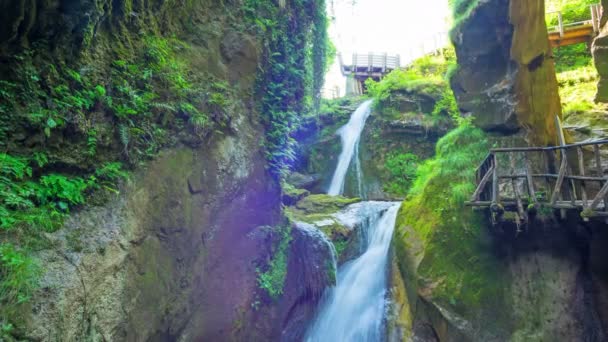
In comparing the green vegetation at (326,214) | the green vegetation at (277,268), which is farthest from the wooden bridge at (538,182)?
the green vegetation at (277,268)

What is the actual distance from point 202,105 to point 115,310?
3713 mm

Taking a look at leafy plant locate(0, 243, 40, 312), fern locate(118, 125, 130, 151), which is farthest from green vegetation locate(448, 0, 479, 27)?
leafy plant locate(0, 243, 40, 312)

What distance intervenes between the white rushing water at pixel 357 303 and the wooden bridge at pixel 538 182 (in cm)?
332

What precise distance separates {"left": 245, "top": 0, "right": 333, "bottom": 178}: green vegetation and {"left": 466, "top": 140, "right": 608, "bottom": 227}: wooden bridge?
4555mm

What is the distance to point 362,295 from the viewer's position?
905cm

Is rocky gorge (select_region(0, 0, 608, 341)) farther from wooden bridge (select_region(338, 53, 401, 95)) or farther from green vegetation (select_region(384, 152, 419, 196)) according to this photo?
wooden bridge (select_region(338, 53, 401, 95))

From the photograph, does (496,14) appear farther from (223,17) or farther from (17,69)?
(17,69)

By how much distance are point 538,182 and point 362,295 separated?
488cm

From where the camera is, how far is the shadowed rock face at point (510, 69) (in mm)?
8438

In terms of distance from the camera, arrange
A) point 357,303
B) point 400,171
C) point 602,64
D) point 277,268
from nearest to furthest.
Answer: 1. point 277,268
2. point 357,303
3. point 602,64
4. point 400,171

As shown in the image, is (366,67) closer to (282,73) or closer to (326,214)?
(326,214)

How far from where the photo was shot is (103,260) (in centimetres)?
454

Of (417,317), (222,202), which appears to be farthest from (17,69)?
(417,317)

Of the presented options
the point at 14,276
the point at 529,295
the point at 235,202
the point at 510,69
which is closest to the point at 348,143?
the point at 510,69
